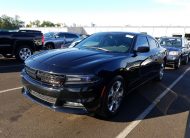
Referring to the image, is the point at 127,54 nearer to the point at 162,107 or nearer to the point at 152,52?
the point at 162,107

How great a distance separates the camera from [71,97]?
164 inches

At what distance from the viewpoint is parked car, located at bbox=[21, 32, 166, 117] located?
13.8 feet

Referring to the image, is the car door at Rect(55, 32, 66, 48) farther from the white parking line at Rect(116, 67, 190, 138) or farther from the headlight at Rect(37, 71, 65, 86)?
the headlight at Rect(37, 71, 65, 86)

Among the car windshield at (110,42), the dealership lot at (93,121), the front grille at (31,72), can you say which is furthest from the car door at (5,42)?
the front grille at (31,72)

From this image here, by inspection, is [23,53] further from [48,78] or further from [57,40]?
[48,78]

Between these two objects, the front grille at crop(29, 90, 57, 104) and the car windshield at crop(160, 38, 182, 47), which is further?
the car windshield at crop(160, 38, 182, 47)

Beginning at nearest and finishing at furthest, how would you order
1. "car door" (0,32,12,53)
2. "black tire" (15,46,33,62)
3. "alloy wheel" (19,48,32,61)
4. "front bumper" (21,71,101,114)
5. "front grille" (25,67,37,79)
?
"front bumper" (21,71,101,114)
"front grille" (25,67,37,79)
"car door" (0,32,12,53)
"black tire" (15,46,33,62)
"alloy wheel" (19,48,32,61)

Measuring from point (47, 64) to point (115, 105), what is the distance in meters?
1.55

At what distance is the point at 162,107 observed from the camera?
575 centimetres

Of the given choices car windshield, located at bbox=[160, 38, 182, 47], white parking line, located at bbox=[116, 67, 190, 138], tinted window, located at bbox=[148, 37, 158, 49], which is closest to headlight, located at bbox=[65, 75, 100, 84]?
white parking line, located at bbox=[116, 67, 190, 138]

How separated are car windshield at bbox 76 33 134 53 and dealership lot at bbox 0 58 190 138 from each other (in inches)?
49.7

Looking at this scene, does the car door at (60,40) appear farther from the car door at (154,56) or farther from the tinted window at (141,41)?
the tinted window at (141,41)

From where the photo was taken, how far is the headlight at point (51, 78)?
4.22 m

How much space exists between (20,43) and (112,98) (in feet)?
26.0
